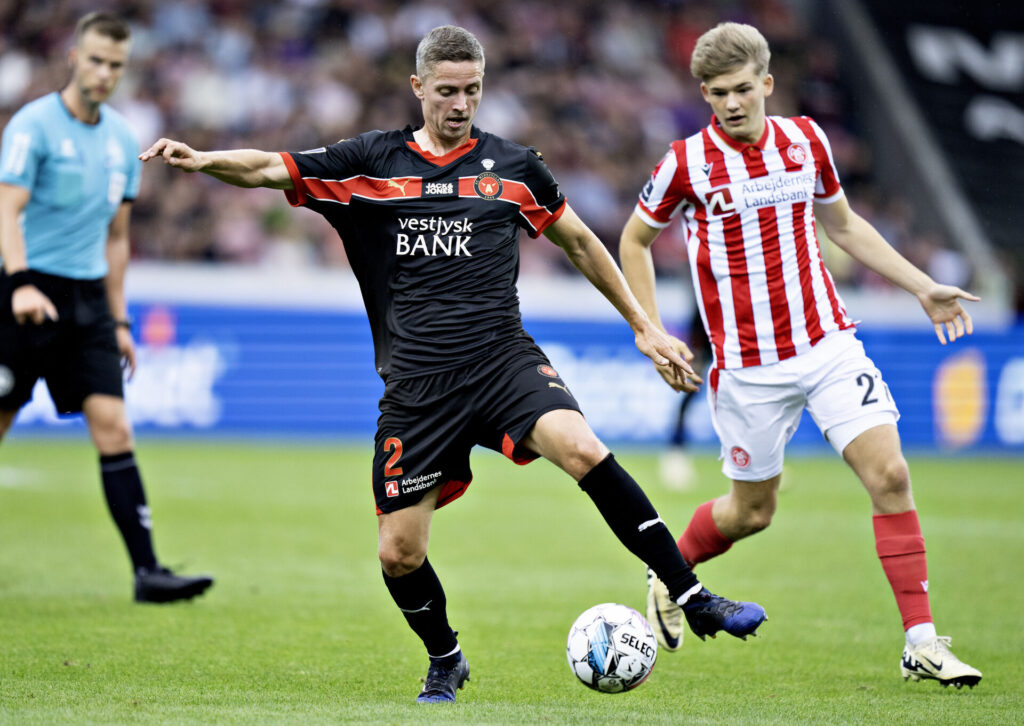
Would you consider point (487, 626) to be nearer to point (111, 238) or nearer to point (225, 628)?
point (225, 628)

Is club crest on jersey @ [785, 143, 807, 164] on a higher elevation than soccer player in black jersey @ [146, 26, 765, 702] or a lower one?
higher

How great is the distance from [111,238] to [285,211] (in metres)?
10.0

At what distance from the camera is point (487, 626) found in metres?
6.45

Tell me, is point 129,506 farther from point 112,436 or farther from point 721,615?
point 721,615

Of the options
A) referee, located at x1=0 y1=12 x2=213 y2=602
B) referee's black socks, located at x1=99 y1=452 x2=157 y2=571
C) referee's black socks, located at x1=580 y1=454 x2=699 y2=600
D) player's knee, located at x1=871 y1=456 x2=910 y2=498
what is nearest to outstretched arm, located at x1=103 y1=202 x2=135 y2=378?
referee, located at x1=0 y1=12 x2=213 y2=602

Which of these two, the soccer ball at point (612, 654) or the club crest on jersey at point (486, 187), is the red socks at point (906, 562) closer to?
the soccer ball at point (612, 654)

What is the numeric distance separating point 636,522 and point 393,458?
Result: 2.86 feet

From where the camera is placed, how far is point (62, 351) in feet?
22.4

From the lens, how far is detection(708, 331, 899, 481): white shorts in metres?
5.46

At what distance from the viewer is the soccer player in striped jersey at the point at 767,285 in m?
5.46

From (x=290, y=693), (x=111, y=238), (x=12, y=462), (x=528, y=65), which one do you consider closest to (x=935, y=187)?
(x=528, y=65)

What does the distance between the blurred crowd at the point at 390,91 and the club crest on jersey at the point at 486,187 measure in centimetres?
1189

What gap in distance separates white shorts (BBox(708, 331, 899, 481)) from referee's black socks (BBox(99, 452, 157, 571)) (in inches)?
116

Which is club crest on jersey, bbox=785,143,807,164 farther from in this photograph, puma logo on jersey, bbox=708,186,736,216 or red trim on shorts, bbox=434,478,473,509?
red trim on shorts, bbox=434,478,473,509
